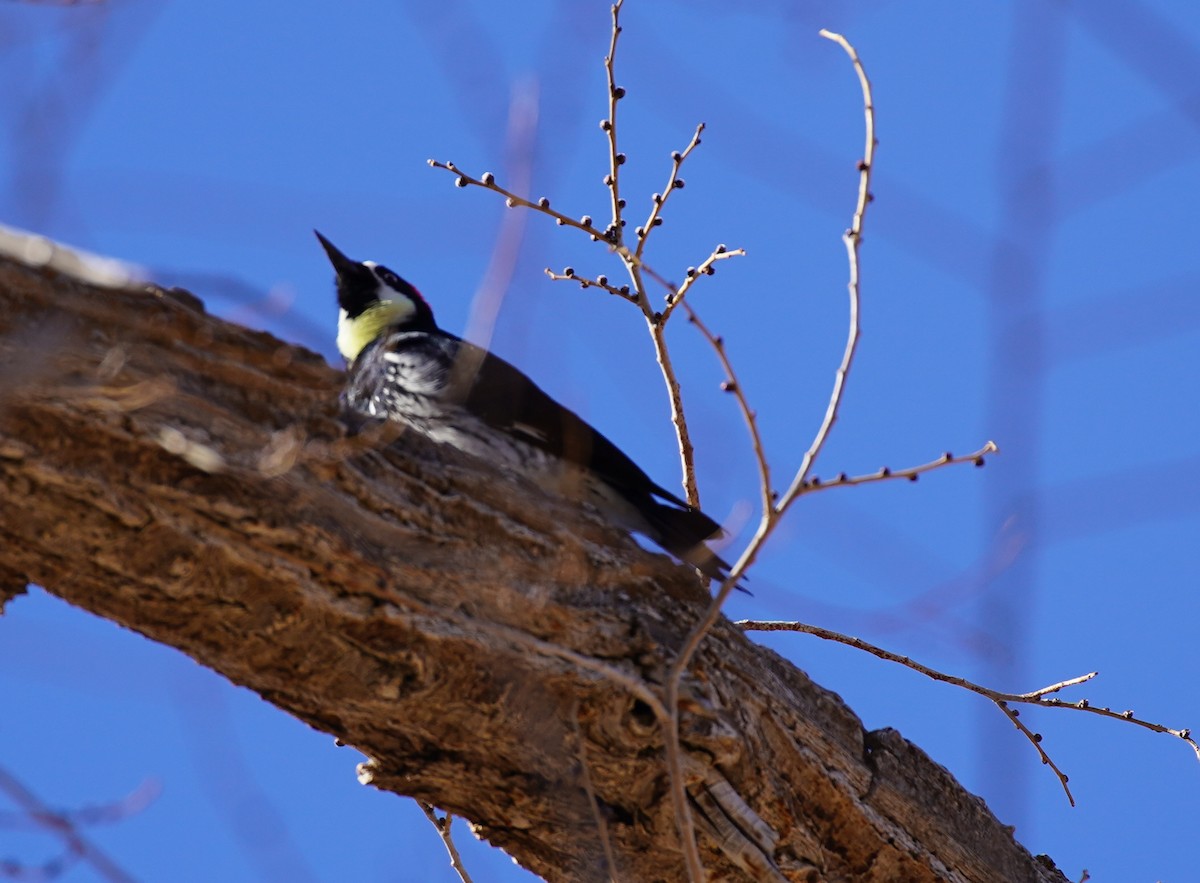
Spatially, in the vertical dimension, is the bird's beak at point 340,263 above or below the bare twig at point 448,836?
above

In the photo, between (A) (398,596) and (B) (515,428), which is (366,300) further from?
(A) (398,596)

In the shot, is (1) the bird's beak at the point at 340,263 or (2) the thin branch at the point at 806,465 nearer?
(2) the thin branch at the point at 806,465

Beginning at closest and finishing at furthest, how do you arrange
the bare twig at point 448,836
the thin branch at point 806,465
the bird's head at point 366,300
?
the thin branch at point 806,465, the bare twig at point 448,836, the bird's head at point 366,300

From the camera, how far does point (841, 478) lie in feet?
6.83

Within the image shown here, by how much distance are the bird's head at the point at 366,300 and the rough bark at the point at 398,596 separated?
3.04 meters

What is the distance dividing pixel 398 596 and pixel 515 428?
1486 millimetres

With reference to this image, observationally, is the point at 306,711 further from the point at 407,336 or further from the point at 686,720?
the point at 407,336

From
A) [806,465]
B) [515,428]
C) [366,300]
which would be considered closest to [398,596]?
[806,465]

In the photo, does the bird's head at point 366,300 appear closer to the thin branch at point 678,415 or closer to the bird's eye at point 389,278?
the bird's eye at point 389,278

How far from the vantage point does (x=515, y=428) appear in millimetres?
3896

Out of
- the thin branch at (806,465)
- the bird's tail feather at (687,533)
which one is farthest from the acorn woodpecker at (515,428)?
the thin branch at (806,465)

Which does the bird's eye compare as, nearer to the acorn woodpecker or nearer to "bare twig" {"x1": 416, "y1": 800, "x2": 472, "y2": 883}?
the acorn woodpecker

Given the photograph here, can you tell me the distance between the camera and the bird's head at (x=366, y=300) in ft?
18.8

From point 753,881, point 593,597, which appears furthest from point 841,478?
point 753,881
